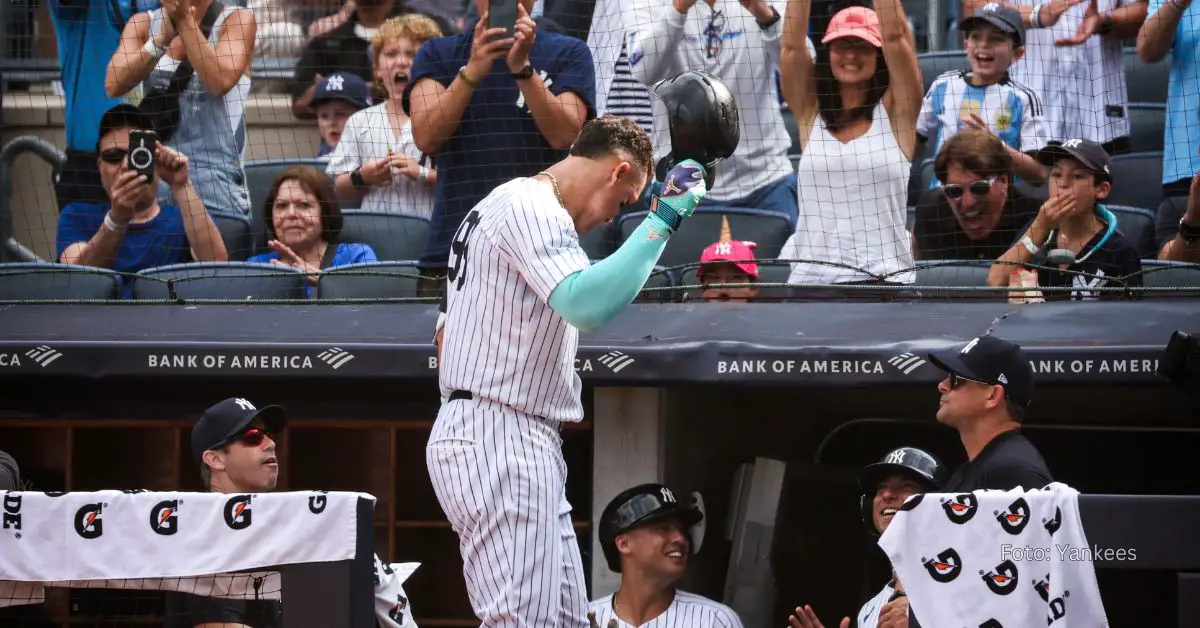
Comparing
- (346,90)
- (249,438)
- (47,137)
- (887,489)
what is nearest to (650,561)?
(887,489)

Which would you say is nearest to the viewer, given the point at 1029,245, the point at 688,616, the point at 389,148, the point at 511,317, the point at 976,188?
the point at 511,317

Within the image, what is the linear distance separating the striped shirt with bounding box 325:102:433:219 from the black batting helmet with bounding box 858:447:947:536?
2.65m

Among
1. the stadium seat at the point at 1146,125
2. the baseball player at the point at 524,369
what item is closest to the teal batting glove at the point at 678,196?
the baseball player at the point at 524,369

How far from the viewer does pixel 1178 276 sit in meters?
5.64

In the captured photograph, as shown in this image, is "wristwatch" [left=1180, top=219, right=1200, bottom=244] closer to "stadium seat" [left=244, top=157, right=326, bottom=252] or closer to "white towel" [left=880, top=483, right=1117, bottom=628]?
"white towel" [left=880, top=483, right=1117, bottom=628]

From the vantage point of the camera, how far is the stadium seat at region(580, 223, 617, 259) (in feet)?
20.7

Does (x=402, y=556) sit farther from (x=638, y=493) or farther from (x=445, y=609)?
(x=638, y=493)

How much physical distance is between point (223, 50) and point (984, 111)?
3525mm

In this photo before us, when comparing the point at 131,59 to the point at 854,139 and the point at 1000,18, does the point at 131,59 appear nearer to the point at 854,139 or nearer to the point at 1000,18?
the point at 854,139

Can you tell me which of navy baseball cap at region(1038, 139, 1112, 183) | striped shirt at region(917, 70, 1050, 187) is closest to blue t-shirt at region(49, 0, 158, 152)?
striped shirt at region(917, 70, 1050, 187)

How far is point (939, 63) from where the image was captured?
729 centimetres

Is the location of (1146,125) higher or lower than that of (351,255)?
higher

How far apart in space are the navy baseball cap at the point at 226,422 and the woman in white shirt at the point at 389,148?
7.81 ft

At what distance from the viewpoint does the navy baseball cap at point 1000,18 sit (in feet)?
21.1
